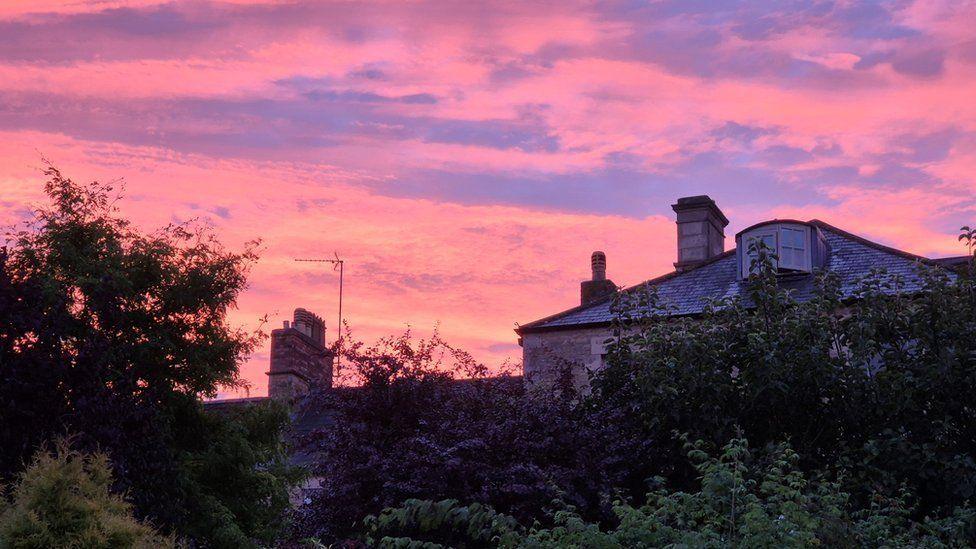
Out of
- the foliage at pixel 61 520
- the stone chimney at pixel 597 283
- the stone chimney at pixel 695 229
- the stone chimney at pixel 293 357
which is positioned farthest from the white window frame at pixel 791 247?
the foliage at pixel 61 520

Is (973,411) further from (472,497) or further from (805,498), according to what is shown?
(472,497)

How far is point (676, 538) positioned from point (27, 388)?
11.0 metres

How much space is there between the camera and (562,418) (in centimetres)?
1669

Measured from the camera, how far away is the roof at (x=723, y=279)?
26.6 meters

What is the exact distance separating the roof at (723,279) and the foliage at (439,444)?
32.2 feet

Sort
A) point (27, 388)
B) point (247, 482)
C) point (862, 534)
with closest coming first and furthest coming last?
point (862, 534) → point (27, 388) → point (247, 482)

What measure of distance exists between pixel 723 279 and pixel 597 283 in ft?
18.5

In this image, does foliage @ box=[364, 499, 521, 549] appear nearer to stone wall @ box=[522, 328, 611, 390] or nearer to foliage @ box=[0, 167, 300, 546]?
foliage @ box=[0, 167, 300, 546]

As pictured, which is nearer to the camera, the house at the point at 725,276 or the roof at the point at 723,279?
the roof at the point at 723,279

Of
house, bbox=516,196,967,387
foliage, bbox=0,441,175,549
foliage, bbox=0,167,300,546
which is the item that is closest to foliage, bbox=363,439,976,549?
foliage, bbox=0,441,175,549

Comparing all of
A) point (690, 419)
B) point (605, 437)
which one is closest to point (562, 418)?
point (605, 437)

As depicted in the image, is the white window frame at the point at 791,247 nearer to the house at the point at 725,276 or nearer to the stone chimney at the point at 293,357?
the house at the point at 725,276

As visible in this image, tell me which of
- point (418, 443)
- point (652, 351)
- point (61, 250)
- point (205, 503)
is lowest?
point (205, 503)

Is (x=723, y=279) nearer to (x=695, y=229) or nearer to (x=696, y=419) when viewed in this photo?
(x=695, y=229)
